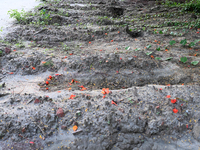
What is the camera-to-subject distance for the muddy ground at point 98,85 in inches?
75.0

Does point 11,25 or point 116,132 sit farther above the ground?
point 11,25

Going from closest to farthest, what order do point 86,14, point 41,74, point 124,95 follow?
point 124,95
point 41,74
point 86,14

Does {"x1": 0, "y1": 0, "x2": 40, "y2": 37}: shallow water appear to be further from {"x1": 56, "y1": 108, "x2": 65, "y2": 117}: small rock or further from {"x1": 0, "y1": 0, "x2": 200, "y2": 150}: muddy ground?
{"x1": 56, "y1": 108, "x2": 65, "y2": 117}: small rock

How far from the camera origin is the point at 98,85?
3.03m

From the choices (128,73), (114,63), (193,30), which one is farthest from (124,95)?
(193,30)

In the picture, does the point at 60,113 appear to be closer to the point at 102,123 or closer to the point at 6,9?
the point at 102,123

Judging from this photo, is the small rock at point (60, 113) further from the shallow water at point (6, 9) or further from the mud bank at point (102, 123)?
the shallow water at point (6, 9)

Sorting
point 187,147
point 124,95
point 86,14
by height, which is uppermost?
Result: point 86,14

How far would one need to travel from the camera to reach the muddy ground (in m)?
1.91

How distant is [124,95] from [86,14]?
192 inches

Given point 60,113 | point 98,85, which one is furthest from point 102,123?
point 98,85

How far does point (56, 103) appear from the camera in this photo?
90.2 inches

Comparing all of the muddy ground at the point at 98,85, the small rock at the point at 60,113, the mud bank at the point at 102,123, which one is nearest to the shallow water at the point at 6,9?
the muddy ground at the point at 98,85

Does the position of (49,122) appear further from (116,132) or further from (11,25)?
(11,25)
